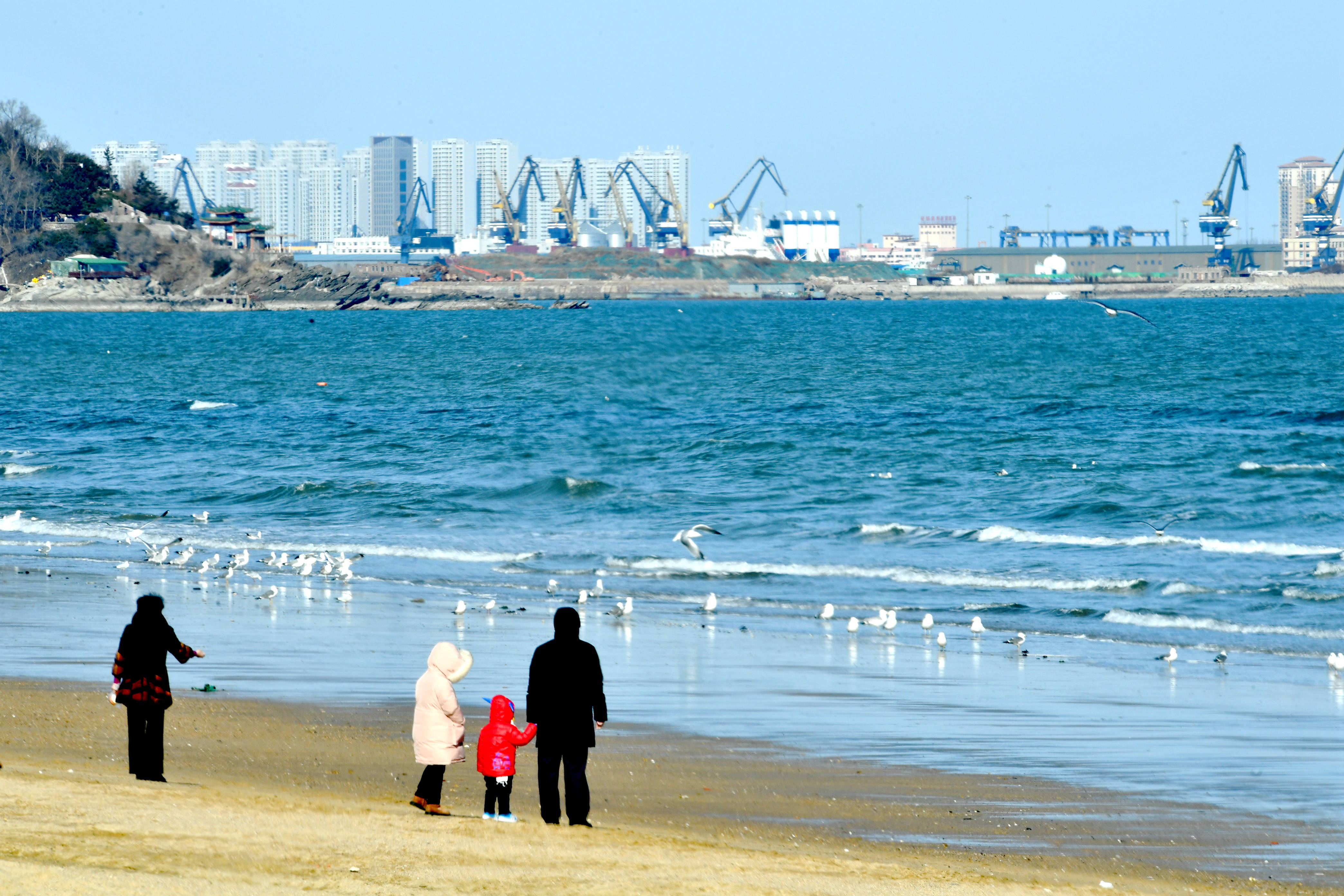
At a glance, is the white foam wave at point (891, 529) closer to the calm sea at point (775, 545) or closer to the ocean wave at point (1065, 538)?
the calm sea at point (775, 545)

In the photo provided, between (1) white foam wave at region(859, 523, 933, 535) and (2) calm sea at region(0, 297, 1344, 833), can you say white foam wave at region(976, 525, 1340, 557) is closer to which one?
(2) calm sea at region(0, 297, 1344, 833)

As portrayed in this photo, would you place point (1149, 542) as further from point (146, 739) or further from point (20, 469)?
point (20, 469)

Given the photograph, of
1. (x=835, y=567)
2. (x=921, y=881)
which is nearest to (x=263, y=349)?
(x=835, y=567)

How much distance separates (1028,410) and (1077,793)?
113ft

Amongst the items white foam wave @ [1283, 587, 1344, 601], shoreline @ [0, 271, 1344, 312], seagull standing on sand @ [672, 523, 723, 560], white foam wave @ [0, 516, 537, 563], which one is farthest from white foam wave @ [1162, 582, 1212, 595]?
shoreline @ [0, 271, 1344, 312]

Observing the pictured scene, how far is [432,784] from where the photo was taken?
7133mm

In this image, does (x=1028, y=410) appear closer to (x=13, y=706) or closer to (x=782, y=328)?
(x=13, y=706)

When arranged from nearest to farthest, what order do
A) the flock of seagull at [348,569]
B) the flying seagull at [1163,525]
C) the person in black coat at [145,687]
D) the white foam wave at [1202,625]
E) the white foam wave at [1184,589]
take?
the person in black coat at [145,687] → the flock of seagull at [348,569] → the white foam wave at [1202,625] → the white foam wave at [1184,589] → the flying seagull at [1163,525]

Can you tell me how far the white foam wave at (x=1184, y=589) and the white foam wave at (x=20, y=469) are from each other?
70.9ft

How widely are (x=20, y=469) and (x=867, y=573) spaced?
60.6 feet

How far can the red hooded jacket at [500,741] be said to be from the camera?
697cm

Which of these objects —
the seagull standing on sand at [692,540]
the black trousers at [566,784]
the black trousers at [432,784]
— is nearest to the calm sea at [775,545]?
the seagull standing on sand at [692,540]

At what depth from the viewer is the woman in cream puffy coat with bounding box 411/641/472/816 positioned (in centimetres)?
702

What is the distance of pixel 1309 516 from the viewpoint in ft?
71.9
